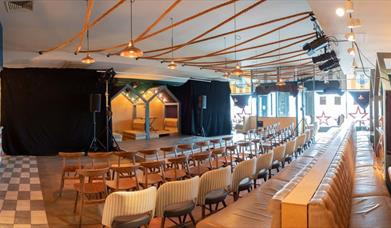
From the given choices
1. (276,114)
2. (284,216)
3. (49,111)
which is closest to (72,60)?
(49,111)

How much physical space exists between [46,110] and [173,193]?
25.9 ft

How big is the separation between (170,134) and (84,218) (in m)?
10.4

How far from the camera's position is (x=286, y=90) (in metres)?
12.9

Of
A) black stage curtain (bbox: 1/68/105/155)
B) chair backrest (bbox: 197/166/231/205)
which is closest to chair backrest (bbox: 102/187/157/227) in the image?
chair backrest (bbox: 197/166/231/205)

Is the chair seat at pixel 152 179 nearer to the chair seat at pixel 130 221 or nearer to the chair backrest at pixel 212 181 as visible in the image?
the chair backrest at pixel 212 181

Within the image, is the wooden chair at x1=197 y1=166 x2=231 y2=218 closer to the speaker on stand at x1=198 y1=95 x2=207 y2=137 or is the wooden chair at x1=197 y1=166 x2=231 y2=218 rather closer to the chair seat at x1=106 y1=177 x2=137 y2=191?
the chair seat at x1=106 y1=177 x2=137 y2=191

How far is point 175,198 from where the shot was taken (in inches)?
134

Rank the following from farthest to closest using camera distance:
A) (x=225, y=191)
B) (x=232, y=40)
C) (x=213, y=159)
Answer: (x=232, y=40)
(x=213, y=159)
(x=225, y=191)

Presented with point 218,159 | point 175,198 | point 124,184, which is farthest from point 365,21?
point 124,184

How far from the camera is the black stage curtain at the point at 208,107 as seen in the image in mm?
14234

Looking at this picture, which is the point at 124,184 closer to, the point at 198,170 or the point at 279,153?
the point at 198,170

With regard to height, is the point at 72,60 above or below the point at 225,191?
above

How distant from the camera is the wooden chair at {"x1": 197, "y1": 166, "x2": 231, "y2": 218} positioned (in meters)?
3.72

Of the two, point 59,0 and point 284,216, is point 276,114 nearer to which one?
point 59,0
